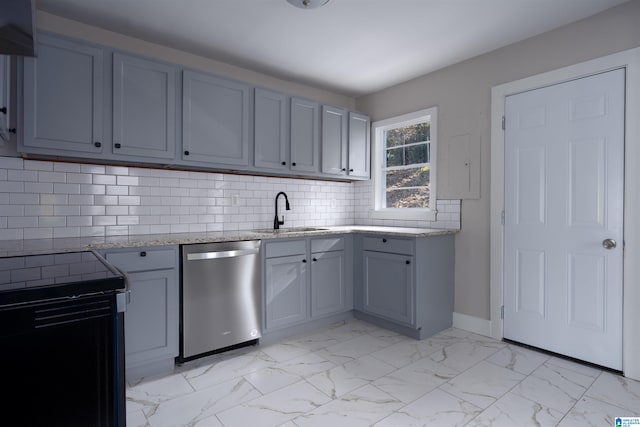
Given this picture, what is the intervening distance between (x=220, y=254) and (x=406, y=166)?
231 centimetres

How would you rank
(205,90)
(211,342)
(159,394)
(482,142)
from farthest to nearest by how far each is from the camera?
(482,142), (205,90), (211,342), (159,394)

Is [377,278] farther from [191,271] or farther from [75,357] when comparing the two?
[75,357]

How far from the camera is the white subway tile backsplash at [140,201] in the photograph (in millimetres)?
2301

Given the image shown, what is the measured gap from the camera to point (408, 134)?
382cm

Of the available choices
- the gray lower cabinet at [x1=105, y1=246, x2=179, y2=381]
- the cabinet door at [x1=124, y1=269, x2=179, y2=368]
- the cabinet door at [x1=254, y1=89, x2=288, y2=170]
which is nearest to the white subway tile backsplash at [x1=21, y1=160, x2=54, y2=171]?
the gray lower cabinet at [x1=105, y1=246, x2=179, y2=381]

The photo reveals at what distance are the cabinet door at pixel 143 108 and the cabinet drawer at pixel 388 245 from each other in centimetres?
189

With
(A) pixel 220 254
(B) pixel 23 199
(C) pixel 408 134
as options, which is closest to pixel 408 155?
(C) pixel 408 134

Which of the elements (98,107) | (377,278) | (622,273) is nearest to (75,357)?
(98,107)

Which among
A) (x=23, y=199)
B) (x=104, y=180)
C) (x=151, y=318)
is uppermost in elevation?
(x=104, y=180)

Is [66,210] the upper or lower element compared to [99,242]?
upper

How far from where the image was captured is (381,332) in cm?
314

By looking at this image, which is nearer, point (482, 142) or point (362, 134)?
point (482, 142)

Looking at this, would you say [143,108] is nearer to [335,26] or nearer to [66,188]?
[66,188]

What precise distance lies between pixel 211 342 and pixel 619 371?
287 cm
